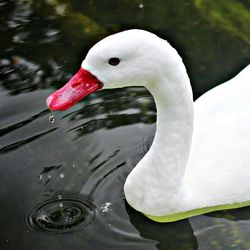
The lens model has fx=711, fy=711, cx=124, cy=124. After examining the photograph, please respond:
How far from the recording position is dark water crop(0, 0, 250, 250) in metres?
4.70

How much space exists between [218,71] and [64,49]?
146 centimetres

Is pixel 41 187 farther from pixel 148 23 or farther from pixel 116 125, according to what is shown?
pixel 148 23

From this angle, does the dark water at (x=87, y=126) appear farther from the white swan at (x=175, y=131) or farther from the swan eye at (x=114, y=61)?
the swan eye at (x=114, y=61)

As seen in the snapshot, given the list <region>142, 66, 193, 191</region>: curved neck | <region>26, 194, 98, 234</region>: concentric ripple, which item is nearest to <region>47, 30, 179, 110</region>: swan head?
<region>142, 66, 193, 191</region>: curved neck

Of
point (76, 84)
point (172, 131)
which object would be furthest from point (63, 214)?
point (76, 84)

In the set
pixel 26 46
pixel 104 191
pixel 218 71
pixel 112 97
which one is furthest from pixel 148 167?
pixel 26 46

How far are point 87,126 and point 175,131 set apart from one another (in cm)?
135

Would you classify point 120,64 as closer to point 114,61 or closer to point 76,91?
point 114,61

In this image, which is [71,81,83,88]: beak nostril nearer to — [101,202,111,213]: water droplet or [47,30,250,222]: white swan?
[47,30,250,222]: white swan

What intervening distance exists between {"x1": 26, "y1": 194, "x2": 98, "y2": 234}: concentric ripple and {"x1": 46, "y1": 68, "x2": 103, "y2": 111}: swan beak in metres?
0.97

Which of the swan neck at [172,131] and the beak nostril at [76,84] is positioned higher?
the beak nostril at [76,84]

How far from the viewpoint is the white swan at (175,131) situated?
3980mm

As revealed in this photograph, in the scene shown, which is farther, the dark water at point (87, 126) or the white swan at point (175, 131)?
the dark water at point (87, 126)

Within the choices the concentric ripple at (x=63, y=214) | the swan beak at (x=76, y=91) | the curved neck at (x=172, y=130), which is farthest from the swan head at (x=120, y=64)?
the concentric ripple at (x=63, y=214)
